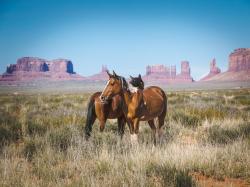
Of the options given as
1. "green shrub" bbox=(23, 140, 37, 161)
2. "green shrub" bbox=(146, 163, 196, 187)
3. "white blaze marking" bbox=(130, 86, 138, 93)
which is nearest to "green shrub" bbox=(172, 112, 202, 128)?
"white blaze marking" bbox=(130, 86, 138, 93)

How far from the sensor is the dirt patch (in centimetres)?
452

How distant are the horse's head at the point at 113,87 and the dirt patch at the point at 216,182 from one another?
271 centimetres

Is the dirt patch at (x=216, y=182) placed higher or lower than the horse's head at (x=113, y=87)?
lower

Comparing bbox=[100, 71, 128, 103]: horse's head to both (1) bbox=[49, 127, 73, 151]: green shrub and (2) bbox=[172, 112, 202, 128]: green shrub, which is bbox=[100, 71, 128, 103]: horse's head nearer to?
(1) bbox=[49, 127, 73, 151]: green shrub

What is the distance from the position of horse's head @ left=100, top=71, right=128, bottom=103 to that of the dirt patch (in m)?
2.71

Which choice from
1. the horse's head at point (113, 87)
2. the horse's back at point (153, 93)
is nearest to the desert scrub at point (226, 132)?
the horse's back at point (153, 93)

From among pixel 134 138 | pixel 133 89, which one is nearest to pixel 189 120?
pixel 133 89

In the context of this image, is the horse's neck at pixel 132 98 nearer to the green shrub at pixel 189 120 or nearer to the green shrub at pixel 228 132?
the green shrub at pixel 228 132

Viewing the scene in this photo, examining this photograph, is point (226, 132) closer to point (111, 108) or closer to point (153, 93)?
point (153, 93)

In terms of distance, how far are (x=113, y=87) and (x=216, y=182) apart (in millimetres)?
3162

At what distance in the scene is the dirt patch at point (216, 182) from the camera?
14.8ft

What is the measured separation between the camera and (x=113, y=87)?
22.9 ft

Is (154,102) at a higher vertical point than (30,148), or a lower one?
higher

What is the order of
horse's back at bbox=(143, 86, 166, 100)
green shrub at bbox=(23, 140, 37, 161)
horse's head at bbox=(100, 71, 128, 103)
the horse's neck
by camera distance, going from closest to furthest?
green shrub at bbox=(23, 140, 37, 161) < horse's head at bbox=(100, 71, 128, 103) < the horse's neck < horse's back at bbox=(143, 86, 166, 100)
